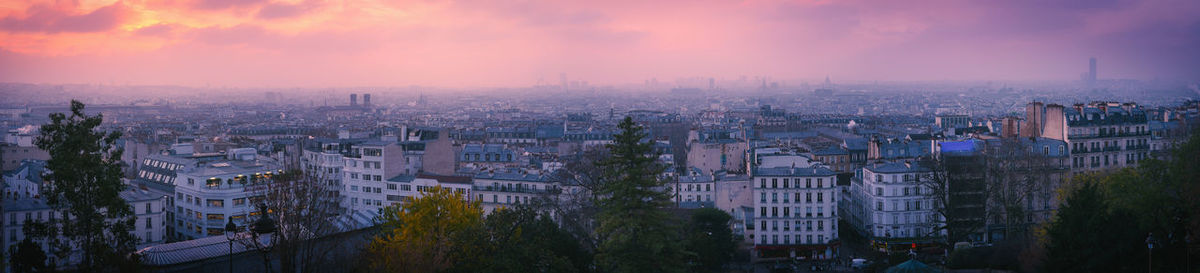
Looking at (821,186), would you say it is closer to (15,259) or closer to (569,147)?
(15,259)

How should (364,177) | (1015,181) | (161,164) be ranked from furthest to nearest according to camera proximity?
(161,164) → (364,177) → (1015,181)

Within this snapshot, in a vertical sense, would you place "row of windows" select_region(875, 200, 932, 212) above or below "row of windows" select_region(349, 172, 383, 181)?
below

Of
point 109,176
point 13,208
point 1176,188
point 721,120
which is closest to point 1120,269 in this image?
point 1176,188

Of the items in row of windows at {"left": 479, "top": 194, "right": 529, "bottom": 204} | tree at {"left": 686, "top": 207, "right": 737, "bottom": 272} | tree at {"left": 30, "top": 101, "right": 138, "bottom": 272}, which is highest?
tree at {"left": 30, "top": 101, "right": 138, "bottom": 272}

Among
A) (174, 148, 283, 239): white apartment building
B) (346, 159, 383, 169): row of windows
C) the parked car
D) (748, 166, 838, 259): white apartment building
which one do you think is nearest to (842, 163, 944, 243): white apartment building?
(748, 166, 838, 259): white apartment building

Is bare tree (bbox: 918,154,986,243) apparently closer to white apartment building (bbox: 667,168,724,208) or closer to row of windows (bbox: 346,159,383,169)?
white apartment building (bbox: 667,168,724,208)

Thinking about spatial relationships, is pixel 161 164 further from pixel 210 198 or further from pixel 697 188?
pixel 697 188

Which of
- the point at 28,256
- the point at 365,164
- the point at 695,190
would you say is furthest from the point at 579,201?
the point at 28,256

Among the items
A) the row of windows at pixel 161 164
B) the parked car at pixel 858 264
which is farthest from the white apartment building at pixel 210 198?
the parked car at pixel 858 264

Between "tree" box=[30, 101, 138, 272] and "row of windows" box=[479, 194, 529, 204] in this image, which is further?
"row of windows" box=[479, 194, 529, 204]
